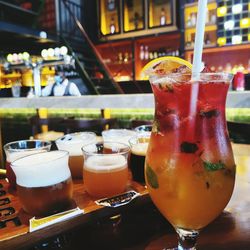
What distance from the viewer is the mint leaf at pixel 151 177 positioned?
0.74 meters

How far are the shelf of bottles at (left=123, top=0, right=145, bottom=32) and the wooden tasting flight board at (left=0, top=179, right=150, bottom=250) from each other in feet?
28.7

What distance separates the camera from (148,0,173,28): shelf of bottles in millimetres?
8656

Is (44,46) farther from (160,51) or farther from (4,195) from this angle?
(4,195)

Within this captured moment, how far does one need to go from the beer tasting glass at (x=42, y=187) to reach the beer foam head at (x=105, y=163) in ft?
0.40

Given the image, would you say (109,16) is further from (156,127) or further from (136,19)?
(156,127)

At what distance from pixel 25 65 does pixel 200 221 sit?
22.1 feet

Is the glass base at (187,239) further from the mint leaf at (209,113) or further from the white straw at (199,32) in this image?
the white straw at (199,32)

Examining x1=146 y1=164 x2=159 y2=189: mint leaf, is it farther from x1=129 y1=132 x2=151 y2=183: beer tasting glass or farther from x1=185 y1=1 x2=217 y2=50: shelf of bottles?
x1=185 y1=1 x2=217 y2=50: shelf of bottles

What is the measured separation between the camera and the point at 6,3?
8.92 meters

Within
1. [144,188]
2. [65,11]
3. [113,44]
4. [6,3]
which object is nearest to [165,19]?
[113,44]

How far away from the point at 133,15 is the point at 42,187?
30.9ft

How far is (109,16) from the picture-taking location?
10047 mm

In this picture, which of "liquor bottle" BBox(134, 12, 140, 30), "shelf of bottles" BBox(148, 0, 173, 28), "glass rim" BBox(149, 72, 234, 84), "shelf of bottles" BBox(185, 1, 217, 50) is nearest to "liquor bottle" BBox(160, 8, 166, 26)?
"shelf of bottles" BBox(148, 0, 173, 28)

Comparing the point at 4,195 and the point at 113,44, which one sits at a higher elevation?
the point at 113,44
